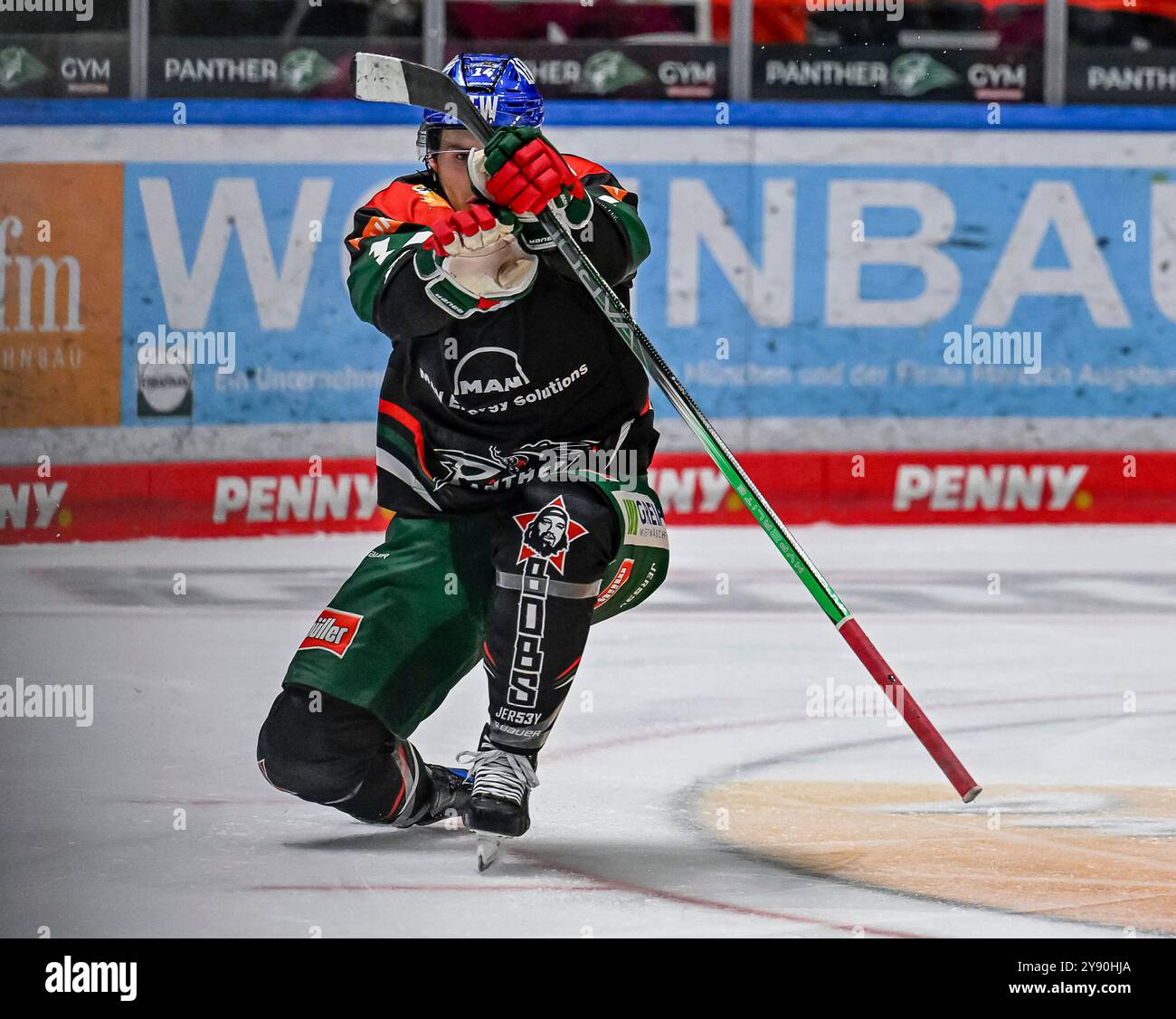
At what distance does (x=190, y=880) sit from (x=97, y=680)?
5.98 ft

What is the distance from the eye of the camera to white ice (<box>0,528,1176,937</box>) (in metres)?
2.64

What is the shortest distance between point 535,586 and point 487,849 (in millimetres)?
390

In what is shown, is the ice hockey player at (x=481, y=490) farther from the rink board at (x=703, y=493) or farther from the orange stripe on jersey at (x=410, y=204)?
the rink board at (x=703, y=493)

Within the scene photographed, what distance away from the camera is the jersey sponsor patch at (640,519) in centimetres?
294

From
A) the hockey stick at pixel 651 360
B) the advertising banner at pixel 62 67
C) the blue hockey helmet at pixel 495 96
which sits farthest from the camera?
the advertising banner at pixel 62 67

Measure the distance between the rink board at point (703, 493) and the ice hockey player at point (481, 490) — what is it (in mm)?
4372

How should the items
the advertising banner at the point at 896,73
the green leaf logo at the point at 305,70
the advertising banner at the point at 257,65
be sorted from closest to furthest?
the advertising banner at the point at 257,65
the green leaf logo at the point at 305,70
the advertising banner at the point at 896,73

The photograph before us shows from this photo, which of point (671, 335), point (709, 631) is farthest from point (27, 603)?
point (671, 335)

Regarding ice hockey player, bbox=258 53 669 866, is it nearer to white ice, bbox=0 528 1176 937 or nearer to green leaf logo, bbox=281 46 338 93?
white ice, bbox=0 528 1176 937

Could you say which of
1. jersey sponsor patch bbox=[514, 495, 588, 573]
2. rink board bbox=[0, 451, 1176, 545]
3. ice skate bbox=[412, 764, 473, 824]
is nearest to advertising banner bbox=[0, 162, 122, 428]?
rink board bbox=[0, 451, 1176, 545]

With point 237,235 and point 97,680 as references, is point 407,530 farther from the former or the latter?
point 237,235

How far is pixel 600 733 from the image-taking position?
4.04 metres

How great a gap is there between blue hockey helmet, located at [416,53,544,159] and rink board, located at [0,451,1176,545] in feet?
14.9

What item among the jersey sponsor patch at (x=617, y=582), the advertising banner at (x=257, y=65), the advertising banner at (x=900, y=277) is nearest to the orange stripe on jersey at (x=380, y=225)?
the jersey sponsor patch at (x=617, y=582)
